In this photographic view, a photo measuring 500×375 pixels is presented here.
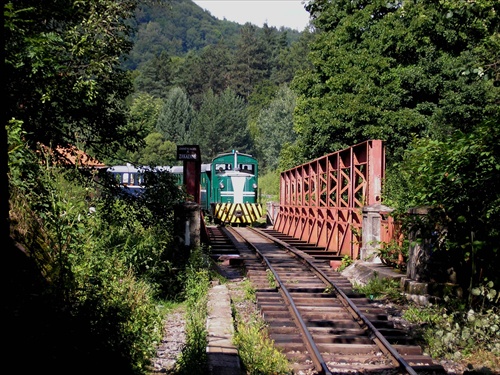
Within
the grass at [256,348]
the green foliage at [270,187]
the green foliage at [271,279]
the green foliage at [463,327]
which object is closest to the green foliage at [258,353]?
the grass at [256,348]

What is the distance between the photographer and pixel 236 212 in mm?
30688

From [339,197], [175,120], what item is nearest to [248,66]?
[175,120]

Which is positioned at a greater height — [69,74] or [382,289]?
[69,74]

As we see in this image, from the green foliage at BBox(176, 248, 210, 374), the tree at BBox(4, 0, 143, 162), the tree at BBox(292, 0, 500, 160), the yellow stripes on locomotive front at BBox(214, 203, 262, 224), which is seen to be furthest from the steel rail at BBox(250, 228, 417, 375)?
the yellow stripes on locomotive front at BBox(214, 203, 262, 224)

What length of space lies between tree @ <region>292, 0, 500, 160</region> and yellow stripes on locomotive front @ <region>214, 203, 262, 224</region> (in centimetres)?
450

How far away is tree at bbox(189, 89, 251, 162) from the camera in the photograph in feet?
300

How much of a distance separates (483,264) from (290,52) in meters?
118

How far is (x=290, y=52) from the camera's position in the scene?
123500 mm

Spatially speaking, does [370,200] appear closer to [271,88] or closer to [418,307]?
[418,307]

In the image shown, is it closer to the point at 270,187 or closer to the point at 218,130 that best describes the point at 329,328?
the point at 270,187

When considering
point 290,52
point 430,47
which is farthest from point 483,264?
point 290,52

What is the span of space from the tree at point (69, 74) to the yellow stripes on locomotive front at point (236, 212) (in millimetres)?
17395

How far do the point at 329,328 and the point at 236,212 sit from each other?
2239 cm

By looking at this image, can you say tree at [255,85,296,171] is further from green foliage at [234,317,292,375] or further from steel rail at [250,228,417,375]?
green foliage at [234,317,292,375]
